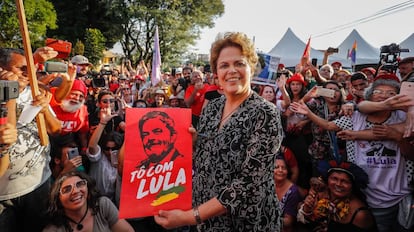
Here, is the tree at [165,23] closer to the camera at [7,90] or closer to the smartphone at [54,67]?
the smartphone at [54,67]

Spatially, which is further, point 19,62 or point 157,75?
point 157,75

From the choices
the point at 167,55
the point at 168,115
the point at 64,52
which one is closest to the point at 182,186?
the point at 168,115

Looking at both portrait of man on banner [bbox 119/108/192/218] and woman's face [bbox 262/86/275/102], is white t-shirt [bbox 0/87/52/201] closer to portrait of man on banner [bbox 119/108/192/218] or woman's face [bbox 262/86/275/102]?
portrait of man on banner [bbox 119/108/192/218]

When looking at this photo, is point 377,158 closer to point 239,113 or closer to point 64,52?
point 239,113

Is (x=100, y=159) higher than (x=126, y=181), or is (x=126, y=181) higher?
(x=126, y=181)

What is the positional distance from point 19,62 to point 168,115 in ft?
4.31

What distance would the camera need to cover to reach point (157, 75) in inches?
271

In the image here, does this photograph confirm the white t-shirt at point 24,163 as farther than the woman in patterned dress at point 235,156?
Yes

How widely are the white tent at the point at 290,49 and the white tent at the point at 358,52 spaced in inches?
49.1

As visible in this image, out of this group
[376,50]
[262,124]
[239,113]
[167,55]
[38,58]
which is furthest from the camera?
[167,55]

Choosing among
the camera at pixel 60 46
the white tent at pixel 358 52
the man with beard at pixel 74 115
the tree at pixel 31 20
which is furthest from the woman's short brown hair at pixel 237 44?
the tree at pixel 31 20

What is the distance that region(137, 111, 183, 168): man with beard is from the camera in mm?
1465

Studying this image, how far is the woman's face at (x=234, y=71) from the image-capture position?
1.43 m

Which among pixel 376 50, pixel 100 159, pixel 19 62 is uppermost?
pixel 376 50
